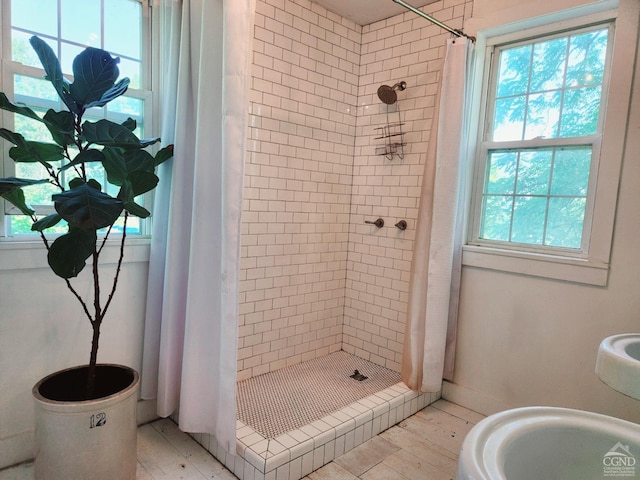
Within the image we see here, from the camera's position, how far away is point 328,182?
2.85 metres

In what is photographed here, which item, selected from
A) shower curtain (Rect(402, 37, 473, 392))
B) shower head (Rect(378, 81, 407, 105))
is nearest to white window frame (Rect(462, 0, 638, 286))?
shower curtain (Rect(402, 37, 473, 392))

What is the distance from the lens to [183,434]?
6.58 feet

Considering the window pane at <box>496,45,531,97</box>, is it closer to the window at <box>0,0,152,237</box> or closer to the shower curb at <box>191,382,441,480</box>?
the shower curb at <box>191,382,441,480</box>

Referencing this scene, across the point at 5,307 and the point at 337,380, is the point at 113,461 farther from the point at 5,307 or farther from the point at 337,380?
the point at 337,380

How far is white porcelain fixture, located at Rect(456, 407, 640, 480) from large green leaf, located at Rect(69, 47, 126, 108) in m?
1.66

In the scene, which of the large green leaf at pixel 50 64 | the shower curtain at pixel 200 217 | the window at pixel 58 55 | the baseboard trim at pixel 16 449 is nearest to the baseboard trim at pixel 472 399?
A: the shower curtain at pixel 200 217

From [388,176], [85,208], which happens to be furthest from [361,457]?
[388,176]

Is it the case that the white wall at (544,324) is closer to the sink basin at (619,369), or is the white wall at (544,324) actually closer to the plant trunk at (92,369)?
the sink basin at (619,369)

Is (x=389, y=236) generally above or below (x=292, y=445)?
above

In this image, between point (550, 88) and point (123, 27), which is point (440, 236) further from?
point (123, 27)

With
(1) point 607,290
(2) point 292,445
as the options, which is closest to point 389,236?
(1) point 607,290

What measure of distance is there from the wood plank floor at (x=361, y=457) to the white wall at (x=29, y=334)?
0.21 metres

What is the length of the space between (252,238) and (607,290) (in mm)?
1996

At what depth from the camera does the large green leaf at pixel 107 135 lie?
4.53 ft
